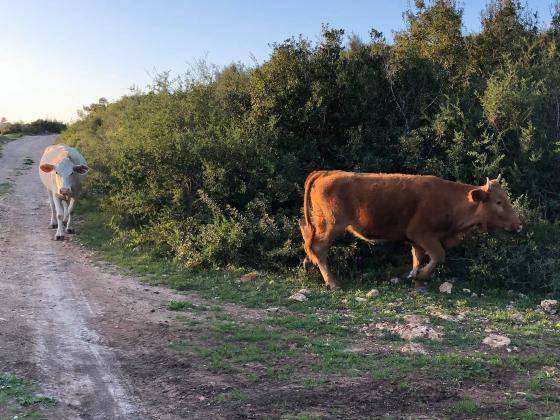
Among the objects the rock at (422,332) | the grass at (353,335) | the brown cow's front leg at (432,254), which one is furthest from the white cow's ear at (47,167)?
the rock at (422,332)

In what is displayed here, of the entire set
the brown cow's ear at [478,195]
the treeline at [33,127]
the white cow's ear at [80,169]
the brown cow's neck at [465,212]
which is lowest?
the brown cow's neck at [465,212]

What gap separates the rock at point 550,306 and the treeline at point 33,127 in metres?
45.5

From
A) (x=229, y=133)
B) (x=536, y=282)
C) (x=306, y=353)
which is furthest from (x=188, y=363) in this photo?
(x=229, y=133)

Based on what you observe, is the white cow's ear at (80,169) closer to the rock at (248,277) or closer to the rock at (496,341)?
the rock at (248,277)

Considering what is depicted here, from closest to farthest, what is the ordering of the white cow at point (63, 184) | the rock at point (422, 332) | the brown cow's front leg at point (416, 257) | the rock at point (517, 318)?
the rock at point (422, 332) < the rock at point (517, 318) < the brown cow's front leg at point (416, 257) < the white cow at point (63, 184)

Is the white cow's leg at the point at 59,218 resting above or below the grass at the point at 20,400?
above

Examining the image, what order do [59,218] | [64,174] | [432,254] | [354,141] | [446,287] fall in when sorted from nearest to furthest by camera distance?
[446,287], [432,254], [354,141], [59,218], [64,174]

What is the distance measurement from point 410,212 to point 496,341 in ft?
9.87

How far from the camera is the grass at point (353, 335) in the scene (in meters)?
4.97

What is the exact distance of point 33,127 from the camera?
163 feet

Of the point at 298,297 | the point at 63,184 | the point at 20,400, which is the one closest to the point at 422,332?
the point at 298,297

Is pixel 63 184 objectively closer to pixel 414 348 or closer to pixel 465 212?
pixel 465 212

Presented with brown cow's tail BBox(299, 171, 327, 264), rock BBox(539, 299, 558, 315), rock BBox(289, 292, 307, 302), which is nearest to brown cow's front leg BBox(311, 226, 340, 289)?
brown cow's tail BBox(299, 171, 327, 264)

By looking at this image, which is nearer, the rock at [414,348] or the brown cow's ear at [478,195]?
the rock at [414,348]
